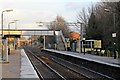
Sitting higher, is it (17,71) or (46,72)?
(17,71)

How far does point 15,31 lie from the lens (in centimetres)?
10662

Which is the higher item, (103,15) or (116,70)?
(103,15)

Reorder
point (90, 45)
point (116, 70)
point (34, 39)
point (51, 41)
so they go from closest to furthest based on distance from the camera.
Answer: point (116, 70) < point (90, 45) < point (51, 41) < point (34, 39)

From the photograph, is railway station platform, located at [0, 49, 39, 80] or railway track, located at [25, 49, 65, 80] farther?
railway track, located at [25, 49, 65, 80]

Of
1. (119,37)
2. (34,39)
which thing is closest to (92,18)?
(119,37)

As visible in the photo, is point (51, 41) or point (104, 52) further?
A: point (51, 41)

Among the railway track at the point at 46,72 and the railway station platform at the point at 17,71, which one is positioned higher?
the railway station platform at the point at 17,71

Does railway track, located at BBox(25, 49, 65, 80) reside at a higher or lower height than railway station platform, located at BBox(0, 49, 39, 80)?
lower

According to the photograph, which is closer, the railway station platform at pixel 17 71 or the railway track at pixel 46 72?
the railway station platform at pixel 17 71

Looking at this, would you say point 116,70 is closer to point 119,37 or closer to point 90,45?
point 119,37

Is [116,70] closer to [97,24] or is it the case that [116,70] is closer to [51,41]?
[97,24]

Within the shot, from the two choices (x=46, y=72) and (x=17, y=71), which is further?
(x=46, y=72)

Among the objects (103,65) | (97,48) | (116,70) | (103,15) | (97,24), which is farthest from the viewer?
(97,24)

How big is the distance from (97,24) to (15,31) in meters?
35.6
